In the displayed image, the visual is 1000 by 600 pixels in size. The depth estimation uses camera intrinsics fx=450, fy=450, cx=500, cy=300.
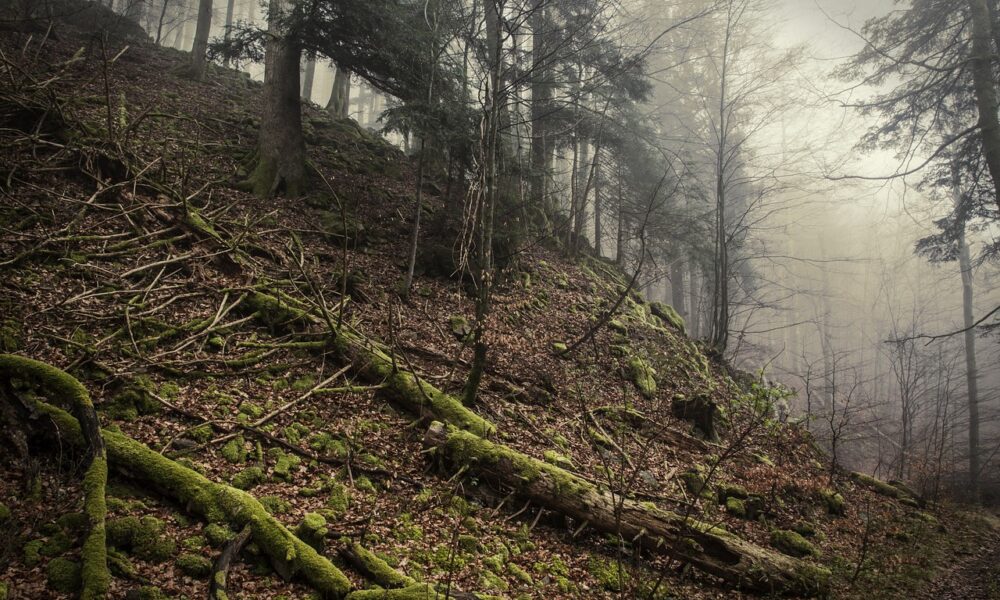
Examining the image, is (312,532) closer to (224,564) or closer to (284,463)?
(224,564)

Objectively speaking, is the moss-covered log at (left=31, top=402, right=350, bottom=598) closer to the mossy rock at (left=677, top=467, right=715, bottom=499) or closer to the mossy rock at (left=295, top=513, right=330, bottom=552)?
the mossy rock at (left=295, top=513, right=330, bottom=552)

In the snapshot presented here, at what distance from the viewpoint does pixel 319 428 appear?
4.94m

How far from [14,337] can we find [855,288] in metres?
64.1

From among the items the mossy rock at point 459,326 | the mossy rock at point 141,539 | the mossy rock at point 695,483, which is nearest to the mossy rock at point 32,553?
the mossy rock at point 141,539

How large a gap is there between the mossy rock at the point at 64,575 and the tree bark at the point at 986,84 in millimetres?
13994

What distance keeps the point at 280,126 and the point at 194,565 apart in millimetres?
8617

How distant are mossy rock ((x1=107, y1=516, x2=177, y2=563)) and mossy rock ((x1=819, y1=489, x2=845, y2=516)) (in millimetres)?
8729

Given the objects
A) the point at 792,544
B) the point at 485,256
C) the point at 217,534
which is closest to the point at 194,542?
the point at 217,534

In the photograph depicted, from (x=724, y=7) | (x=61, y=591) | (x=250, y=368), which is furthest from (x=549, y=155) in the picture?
(x=61, y=591)

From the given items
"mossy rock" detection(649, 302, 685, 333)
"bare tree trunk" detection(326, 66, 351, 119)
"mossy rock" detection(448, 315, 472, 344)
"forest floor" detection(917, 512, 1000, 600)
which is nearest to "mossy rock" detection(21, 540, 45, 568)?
"mossy rock" detection(448, 315, 472, 344)

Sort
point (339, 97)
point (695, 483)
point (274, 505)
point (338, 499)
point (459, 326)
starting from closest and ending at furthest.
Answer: point (274, 505)
point (338, 499)
point (695, 483)
point (459, 326)
point (339, 97)

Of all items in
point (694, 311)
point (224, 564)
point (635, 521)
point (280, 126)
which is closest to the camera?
point (224, 564)

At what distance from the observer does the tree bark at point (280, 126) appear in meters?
9.25

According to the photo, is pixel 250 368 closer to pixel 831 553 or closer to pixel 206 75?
pixel 831 553
